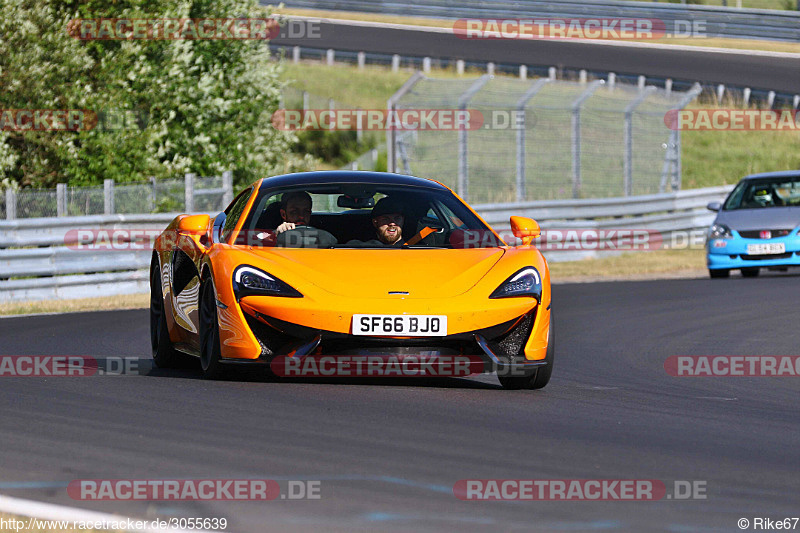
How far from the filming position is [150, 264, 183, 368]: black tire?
9.79 metres

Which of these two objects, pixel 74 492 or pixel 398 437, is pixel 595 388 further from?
pixel 74 492

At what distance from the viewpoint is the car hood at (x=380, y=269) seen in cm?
809

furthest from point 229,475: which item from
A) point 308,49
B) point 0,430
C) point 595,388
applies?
point 308,49

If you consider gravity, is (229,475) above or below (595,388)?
above

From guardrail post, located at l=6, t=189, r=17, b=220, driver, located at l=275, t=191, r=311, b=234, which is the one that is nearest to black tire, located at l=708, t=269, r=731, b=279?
guardrail post, located at l=6, t=189, r=17, b=220

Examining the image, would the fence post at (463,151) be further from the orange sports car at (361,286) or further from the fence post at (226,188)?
the orange sports car at (361,286)

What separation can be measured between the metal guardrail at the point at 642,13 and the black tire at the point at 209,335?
114 ft

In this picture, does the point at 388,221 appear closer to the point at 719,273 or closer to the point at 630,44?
the point at 719,273

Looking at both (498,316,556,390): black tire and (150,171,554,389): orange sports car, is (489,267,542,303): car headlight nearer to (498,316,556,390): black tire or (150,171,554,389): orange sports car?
(150,171,554,389): orange sports car

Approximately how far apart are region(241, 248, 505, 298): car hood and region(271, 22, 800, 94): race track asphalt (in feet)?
96.9

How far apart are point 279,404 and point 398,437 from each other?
119 cm

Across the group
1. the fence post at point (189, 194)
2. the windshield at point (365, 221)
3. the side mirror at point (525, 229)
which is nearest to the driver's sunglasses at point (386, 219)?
the windshield at point (365, 221)

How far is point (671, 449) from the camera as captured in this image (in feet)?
21.2

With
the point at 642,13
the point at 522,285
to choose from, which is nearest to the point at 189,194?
the point at 522,285
